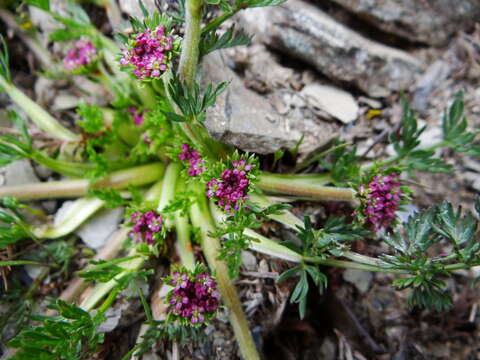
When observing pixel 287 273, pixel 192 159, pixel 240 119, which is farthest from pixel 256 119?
pixel 287 273

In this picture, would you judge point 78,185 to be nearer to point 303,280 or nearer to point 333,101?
point 303,280

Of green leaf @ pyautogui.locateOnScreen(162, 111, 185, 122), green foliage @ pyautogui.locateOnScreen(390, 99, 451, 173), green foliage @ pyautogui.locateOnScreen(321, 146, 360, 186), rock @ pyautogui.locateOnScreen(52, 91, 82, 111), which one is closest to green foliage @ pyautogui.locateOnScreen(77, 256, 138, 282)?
green leaf @ pyautogui.locateOnScreen(162, 111, 185, 122)

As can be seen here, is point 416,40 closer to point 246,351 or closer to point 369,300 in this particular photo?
point 369,300

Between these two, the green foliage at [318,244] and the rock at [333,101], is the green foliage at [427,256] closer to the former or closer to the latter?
the green foliage at [318,244]

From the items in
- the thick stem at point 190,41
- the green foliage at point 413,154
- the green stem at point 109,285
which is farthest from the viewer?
the green foliage at point 413,154

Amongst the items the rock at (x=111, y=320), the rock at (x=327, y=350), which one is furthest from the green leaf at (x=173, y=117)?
the rock at (x=327, y=350)
